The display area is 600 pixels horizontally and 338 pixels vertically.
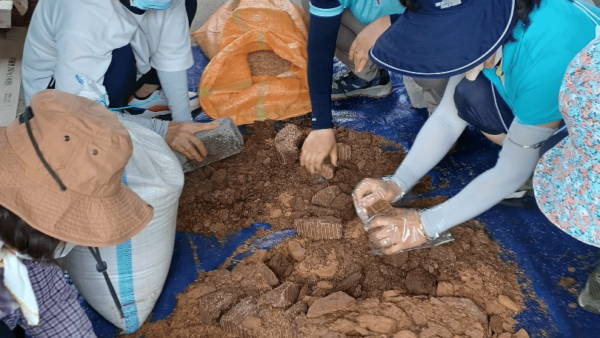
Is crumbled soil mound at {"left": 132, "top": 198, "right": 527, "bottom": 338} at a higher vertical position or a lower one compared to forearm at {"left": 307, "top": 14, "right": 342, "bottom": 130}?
lower

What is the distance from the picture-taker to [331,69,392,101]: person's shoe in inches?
107

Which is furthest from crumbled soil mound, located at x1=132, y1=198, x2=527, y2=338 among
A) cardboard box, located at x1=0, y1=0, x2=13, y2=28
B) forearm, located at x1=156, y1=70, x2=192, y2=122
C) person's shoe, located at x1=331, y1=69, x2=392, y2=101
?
cardboard box, located at x1=0, y1=0, x2=13, y2=28

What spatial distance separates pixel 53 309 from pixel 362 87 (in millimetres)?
1807

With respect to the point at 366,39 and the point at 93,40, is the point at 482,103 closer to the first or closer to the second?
the point at 366,39

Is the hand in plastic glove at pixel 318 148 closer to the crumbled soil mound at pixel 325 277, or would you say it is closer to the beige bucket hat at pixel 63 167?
the crumbled soil mound at pixel 325 277

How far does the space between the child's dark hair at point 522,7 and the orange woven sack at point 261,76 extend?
43.8 inches

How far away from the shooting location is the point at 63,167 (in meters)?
1.17

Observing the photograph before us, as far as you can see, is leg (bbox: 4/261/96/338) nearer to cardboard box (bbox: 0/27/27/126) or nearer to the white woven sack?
the white woven sack

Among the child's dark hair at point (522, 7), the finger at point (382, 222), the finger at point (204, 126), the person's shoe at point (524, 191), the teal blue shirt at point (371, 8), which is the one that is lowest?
the person's shoe at point (524, 191)

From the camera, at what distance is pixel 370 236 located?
6.30 ft

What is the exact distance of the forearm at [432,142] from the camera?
2.08 meters

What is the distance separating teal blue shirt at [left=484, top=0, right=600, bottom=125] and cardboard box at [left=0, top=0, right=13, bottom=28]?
250cm

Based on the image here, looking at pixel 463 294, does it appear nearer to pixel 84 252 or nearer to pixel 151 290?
pixel 151 290

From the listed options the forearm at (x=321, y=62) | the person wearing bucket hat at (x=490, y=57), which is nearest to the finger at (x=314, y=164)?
the forearm at (x=321, y=62)
